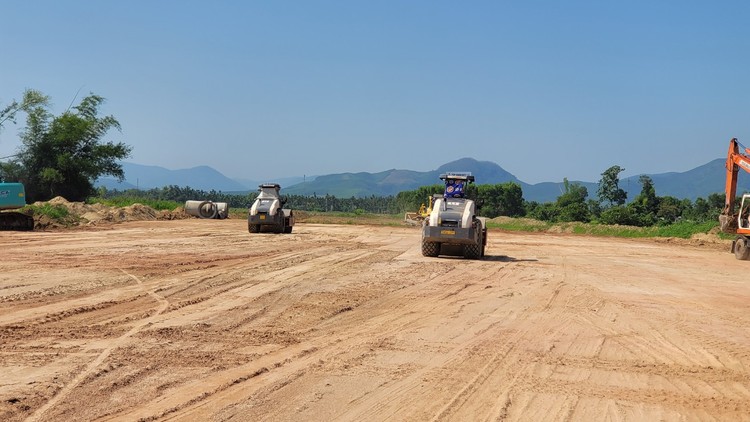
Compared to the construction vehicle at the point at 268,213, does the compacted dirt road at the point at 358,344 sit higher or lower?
Result: lower

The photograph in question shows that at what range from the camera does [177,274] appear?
49.9ft

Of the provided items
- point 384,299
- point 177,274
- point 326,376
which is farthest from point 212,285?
point 326,376

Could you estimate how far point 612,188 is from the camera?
8719 centimetres

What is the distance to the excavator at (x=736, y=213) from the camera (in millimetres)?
26203

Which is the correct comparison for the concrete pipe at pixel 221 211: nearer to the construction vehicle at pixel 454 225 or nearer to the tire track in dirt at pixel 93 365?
the construction vehicle at pixel 454 225

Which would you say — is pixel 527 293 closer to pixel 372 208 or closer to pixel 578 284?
pixel 578 284

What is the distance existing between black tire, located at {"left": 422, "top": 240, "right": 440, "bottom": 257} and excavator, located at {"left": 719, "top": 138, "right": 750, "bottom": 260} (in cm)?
1223

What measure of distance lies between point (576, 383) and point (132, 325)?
5.53m

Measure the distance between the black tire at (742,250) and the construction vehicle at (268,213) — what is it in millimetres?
18123

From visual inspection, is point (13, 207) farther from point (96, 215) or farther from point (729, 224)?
point (729, 224)

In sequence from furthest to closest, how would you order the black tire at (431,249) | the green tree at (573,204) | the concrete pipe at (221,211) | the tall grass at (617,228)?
the green tree at (573,204) < the concrete pipe at (221,211) < the tall grass at (617,228) < the black tire at (431,249)

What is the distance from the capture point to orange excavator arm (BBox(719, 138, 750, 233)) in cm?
2731

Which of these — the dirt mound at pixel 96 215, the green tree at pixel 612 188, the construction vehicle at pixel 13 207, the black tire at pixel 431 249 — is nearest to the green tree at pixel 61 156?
the dirt mound at pixel 96 215

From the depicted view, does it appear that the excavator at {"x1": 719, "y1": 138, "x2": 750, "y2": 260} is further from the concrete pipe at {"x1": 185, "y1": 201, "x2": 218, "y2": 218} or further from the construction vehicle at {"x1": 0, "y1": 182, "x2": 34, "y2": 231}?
the concrete pipe at {"x1": 185, "y1": 201, "x2": 218, "y2": 218}
